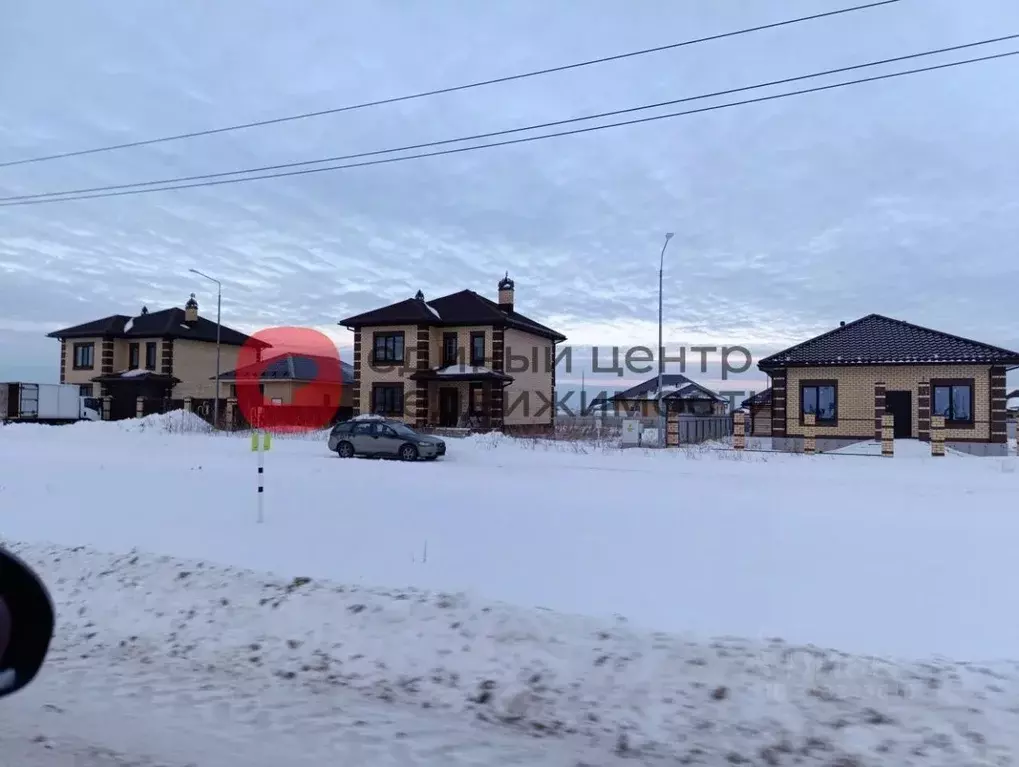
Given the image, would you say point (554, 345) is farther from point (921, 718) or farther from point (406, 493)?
point (921, 718)

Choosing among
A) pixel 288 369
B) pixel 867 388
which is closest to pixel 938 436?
pixel 867 388

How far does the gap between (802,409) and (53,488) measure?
27.6 metres

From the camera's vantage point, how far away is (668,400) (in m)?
62.1

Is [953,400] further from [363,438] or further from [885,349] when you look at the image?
[363,438]

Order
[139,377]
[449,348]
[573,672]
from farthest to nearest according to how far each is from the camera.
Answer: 1. [139,377]
2. [449,348]
3. [573,672]

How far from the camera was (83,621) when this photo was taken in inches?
278

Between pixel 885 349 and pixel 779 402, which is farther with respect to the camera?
pixel 779 402

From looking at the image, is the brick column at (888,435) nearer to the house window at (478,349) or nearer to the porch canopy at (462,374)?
the porch canopy at (462,374)

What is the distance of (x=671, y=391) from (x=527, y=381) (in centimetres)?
2751

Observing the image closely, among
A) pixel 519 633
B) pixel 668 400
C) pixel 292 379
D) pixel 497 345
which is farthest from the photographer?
pixel 668 400

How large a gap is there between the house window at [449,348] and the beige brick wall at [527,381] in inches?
114

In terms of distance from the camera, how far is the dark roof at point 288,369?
44.7 m

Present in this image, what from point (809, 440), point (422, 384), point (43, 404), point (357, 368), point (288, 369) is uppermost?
point (288, 369)

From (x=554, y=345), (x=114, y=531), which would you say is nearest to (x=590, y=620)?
(x=114, y=531)
